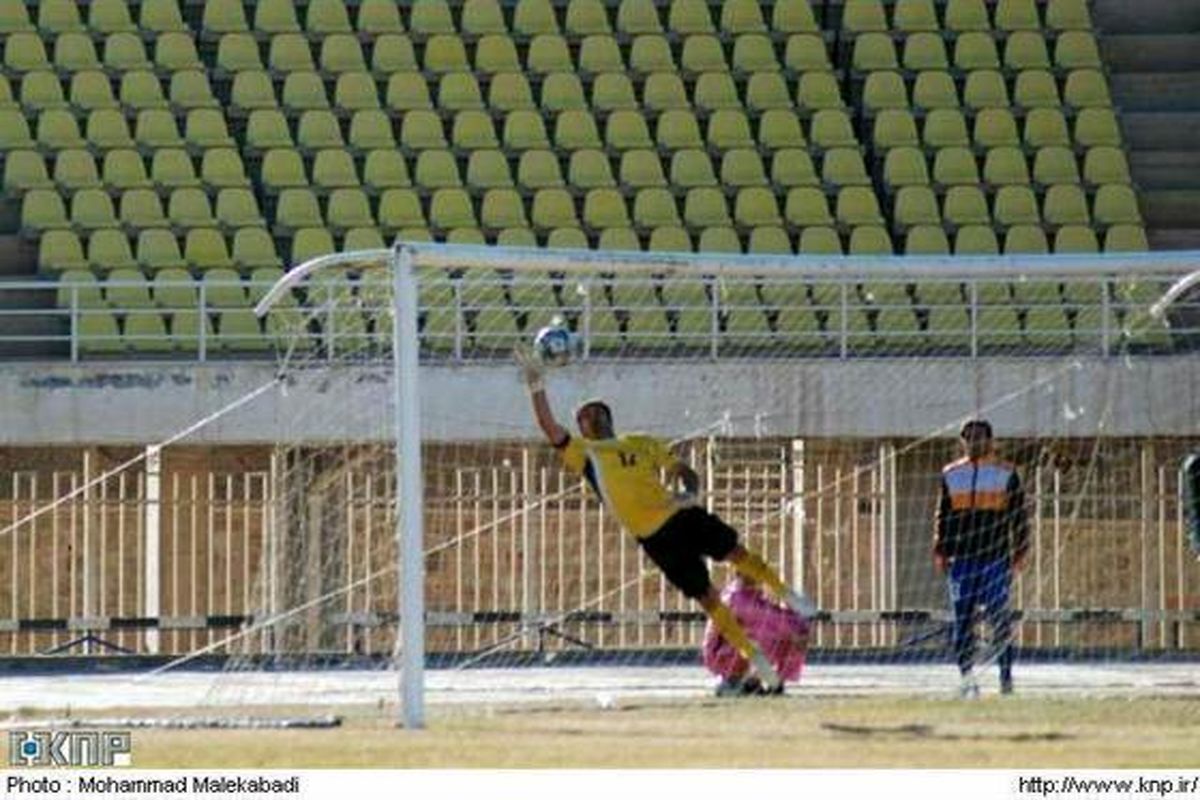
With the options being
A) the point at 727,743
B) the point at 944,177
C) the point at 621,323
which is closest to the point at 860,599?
the point at 621,323

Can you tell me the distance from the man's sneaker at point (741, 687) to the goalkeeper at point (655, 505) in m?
0.04

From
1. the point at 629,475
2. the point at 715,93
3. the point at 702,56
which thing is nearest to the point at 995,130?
the point at 715,93

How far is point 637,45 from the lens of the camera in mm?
31266

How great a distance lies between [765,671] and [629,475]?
1.26 meters

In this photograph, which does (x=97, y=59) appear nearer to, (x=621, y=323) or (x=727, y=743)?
(x=621, y=323)

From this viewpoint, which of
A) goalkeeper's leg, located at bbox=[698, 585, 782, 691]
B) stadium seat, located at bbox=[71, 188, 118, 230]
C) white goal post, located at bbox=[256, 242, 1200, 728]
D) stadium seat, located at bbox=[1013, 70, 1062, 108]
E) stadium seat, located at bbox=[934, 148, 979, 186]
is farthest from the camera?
stadium seat, located at bbox=[1013, 70, 1062, 108]

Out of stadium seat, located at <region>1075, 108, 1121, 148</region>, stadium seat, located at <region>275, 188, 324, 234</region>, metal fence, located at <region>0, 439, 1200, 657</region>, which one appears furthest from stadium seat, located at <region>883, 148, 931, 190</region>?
stadium seat, located at <region>275, 188, 324, 234</region>

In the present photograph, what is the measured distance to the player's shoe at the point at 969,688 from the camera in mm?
19094

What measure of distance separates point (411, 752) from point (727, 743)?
1.38 m

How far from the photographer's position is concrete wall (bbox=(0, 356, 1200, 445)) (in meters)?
24.9

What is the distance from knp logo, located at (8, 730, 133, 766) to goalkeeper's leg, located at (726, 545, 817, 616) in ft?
13.1

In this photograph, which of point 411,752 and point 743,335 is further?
point 743,335

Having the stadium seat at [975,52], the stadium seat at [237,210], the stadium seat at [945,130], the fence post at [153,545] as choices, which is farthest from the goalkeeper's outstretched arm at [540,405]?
the stadium seat at [975,52]

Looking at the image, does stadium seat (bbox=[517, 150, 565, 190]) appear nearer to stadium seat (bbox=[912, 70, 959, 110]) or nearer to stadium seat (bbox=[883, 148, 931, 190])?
stadium seat (bbox=[883, 148, 931, 190])
